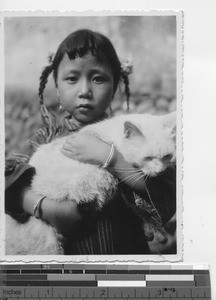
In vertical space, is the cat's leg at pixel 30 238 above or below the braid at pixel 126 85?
below

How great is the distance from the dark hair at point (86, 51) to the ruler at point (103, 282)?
347mm

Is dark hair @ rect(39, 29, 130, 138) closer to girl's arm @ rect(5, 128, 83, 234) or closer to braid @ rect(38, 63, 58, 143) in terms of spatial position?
braid @ rect(38, 63, 58, 143)

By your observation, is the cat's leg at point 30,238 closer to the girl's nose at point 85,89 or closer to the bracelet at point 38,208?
the bracelet at point 38,208

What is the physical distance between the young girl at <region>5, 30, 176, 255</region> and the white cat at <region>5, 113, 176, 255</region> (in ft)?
0.05

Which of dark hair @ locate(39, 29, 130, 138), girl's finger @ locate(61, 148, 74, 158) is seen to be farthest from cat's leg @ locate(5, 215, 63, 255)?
dark hair @ locate(39, 29, 130, 138)

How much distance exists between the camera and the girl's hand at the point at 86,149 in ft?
3.38

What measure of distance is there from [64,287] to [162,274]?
0.20m

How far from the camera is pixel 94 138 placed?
3.40 feet

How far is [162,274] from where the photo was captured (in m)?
1.04

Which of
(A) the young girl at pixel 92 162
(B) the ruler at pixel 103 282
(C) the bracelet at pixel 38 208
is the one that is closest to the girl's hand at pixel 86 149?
(A) the young girl at pixel 92 162

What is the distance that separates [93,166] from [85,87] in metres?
0.16

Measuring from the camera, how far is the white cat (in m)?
1.03

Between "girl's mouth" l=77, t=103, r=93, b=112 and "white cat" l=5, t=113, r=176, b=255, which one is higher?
"girl's mouth" l=77, t=103, r=93, b=112

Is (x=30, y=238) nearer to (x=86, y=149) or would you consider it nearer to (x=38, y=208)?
(x=38, y=208)
